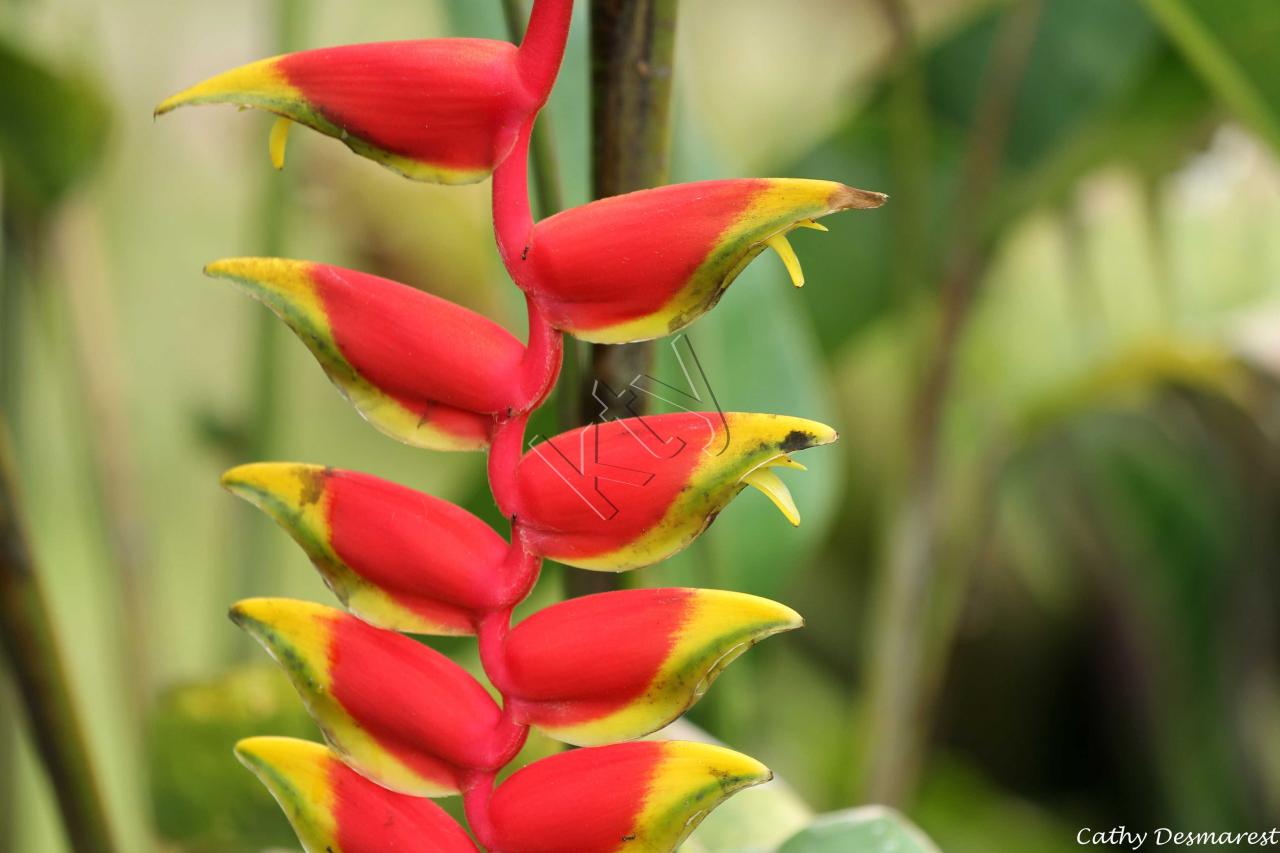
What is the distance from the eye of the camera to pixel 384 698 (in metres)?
0.15

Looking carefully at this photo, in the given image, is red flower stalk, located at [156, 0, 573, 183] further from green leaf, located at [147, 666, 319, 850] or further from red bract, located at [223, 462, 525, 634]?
green leaf, located at [147, 666, 319, 850]

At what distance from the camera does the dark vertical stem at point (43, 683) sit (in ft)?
0.86

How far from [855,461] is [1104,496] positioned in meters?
0.22

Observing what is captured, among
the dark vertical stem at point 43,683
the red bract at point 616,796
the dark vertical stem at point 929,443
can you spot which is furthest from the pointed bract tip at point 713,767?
the dark vertical stem at point 929,443

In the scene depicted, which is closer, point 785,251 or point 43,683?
point 785,251

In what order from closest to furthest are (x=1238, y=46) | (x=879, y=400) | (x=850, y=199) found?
(x=850, y=199) → (x=1238, y=46) → (x=879, y=400)

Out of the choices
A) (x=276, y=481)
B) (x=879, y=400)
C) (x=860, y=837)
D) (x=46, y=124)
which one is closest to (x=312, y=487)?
(x=276, y=481)

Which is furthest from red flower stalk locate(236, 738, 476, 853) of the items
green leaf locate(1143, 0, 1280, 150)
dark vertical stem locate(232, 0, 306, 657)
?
dark vertical stem locate(232, 0, 306, 657)

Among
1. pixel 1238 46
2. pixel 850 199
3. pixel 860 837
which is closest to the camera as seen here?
pixel 850 199

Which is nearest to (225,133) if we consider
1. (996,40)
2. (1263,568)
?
(996,40)

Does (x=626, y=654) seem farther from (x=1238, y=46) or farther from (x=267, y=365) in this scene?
(x=267, y=365)

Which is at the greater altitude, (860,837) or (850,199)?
(850,199)

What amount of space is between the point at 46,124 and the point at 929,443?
1.19 feet

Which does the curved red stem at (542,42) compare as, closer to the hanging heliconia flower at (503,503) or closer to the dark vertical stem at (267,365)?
the hanging heliconia flower at (503,503)
